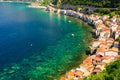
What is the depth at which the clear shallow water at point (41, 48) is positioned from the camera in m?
49.6

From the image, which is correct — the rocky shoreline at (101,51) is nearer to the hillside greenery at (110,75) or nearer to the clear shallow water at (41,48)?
the clear shallow water at (41,48)

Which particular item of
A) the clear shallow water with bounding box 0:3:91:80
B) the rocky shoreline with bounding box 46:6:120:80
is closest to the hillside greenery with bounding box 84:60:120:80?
the rocky shoreline with bounding box 46:6:120:80

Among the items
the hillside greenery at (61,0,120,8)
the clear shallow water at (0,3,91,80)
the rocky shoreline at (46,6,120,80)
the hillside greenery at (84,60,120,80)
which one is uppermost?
the hillside greenery at (61,0,120,8)

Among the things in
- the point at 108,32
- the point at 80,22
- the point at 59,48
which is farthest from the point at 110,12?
the point at 59,48

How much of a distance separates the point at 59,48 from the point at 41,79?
19.1m

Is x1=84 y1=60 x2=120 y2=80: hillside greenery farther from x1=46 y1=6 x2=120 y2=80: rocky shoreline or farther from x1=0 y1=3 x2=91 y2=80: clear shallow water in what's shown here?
x1=0 y1=3 x2=91 y2=80: clear shallow water

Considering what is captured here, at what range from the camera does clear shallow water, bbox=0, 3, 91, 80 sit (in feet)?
163

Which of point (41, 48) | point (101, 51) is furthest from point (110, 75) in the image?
point (41, 48)

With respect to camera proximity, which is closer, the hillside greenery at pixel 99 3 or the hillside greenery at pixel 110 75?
the hillside greenery at pixel 110 75

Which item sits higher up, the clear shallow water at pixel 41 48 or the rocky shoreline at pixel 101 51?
the rocky shoreline at pixel 101 51

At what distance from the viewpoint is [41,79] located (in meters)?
46.0

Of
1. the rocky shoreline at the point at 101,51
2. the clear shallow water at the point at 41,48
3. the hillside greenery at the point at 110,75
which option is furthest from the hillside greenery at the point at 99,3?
the hillside greenery at the point at 110,75

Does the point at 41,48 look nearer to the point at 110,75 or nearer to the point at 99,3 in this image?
the point at 110,75

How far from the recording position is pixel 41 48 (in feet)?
212
